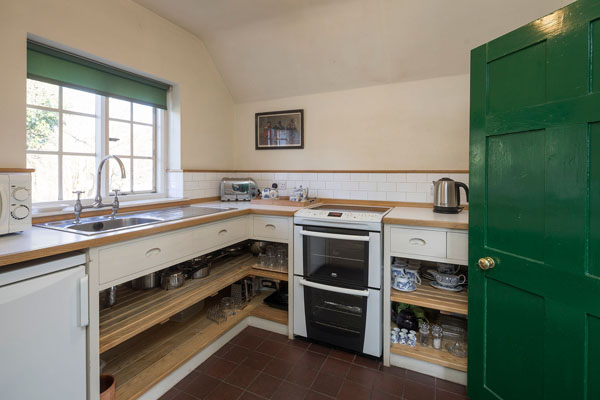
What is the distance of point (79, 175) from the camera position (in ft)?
6.58

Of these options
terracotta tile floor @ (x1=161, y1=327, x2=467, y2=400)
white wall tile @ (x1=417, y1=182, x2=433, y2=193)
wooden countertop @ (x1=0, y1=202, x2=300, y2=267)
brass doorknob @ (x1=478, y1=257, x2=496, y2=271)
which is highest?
white wall tile @ (x1=417, y1=182, x2=433, y2=193)

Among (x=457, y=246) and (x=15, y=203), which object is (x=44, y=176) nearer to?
(x=15, y=203)

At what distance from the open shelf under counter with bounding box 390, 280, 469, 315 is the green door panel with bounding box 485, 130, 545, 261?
54cm

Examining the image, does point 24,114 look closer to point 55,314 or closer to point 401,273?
point 55,314

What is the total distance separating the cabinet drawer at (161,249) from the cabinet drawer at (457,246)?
1.50 metres

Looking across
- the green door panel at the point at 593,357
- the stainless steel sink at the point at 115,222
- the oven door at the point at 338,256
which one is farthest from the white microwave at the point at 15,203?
the green door panel at the point at 593,357

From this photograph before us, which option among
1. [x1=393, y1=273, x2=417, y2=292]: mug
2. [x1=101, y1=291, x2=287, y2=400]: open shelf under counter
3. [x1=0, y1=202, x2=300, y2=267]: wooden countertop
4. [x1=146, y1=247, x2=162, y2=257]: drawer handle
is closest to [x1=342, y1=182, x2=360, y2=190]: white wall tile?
[x1=393, y1=273, x2=417, y2=292]: mug

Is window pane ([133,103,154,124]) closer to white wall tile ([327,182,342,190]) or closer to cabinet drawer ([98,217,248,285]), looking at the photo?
cabinet drawer ([98,217,248,285])

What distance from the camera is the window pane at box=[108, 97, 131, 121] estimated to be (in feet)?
7.14

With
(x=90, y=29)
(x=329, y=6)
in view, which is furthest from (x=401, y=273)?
(x=90, y=29)

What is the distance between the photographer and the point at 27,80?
1733mm

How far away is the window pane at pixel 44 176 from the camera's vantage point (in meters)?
1.77

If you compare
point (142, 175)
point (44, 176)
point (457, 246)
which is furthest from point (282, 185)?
point (44, 176)

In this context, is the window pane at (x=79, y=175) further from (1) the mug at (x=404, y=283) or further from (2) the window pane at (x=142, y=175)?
(1) the mug at (x=404, y=283)
